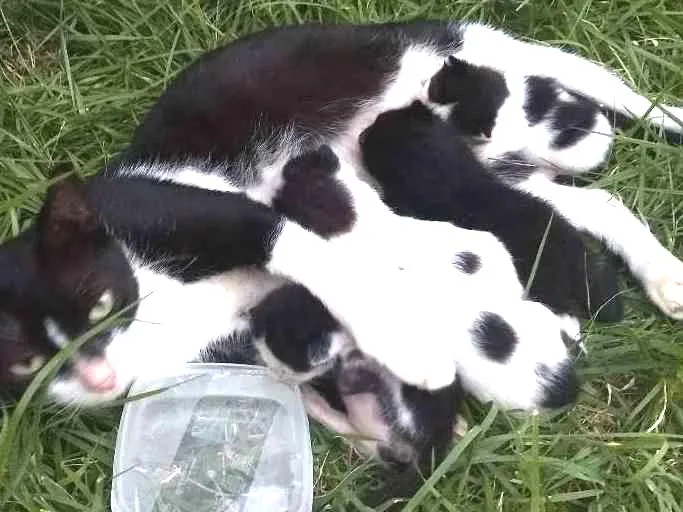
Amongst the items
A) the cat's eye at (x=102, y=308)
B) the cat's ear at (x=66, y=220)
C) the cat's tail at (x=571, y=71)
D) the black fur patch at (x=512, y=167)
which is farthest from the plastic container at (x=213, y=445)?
the cat's tail at (x=571, y=71)

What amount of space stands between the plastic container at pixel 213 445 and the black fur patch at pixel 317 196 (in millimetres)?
308

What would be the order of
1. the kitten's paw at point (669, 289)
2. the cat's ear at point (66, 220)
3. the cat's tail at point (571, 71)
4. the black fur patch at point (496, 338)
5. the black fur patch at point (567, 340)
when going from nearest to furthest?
the cat's ear at point (66, 220)
the black fur patch at point (496, 338)
the black fur patch at point (567, 340)
the kitten's paw at point (669, 289)
the cat's tail at point (571, 71)

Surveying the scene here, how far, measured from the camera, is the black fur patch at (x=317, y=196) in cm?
183

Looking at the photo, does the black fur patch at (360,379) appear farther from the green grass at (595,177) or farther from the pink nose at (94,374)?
the pink nose at (94,374)

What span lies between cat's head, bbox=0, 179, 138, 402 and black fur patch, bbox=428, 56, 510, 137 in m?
0.79

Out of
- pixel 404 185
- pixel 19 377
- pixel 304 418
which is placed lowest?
pixel 304 418

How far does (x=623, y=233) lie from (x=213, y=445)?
0.95 meters

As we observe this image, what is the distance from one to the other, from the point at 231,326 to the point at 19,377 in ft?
1.33

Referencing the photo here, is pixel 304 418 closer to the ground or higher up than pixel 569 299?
closer to the ground

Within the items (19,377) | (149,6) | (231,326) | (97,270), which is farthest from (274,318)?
(149,6)

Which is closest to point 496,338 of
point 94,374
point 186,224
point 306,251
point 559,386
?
point 559,386

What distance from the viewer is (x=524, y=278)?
1.82m

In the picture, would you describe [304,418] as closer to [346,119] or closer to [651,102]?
[346,119]

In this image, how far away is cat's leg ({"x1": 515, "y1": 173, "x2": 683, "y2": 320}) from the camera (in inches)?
75.4
